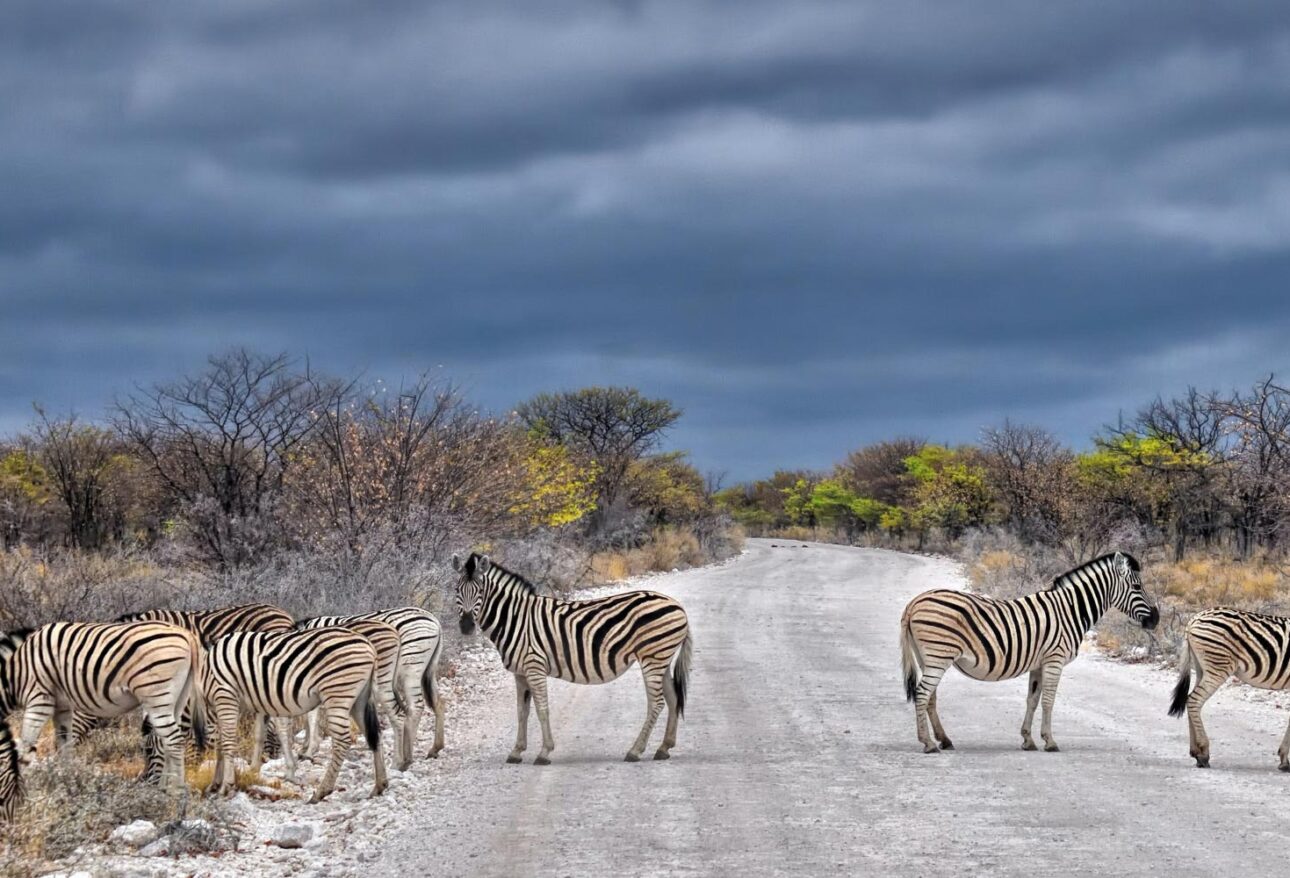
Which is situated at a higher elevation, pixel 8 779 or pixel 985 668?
pixel 985 668

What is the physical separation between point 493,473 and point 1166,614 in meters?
13.1

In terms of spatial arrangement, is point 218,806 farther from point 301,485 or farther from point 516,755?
point 301,485

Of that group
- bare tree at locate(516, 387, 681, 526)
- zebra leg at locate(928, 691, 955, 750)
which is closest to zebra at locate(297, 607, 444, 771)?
zebra leg at locate(928, 691, 955, 750)

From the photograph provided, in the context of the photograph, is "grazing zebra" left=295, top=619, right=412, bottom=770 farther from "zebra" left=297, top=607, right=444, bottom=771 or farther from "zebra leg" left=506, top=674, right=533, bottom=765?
"zebra leg" left=506, top=674, right=533, bottom=765

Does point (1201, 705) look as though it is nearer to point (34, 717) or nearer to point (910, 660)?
point (910, 660)

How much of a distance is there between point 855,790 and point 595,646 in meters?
2.93

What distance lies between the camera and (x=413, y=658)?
Result: 40.9 ft

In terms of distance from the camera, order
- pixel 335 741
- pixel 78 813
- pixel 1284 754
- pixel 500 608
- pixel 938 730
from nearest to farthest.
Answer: pixel 78 813 → pixel 335 741 → pixel 1284 754 → pixel 938 730 → pixel 500 608

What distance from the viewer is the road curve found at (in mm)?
8648

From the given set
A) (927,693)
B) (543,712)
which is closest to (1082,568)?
(927,693)

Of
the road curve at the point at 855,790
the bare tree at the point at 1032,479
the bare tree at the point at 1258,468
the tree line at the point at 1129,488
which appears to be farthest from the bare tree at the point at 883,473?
the road curve at the point at 855,790

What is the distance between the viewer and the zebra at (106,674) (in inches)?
392

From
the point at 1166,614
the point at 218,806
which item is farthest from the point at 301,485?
the point at 1166,614

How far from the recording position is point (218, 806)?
962 cm
